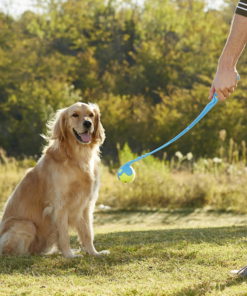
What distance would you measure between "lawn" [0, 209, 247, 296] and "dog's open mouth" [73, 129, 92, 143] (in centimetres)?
115

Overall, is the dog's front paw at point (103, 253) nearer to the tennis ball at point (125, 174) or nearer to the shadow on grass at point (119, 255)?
the shadow on grass at point (119, 255)

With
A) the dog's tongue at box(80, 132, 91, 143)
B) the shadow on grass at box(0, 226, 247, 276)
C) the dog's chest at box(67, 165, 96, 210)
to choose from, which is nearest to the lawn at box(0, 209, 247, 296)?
the shadow on grass at box(0, 226, 247, 276)

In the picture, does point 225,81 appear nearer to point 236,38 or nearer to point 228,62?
point 228,62

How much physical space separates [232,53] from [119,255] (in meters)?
2.54

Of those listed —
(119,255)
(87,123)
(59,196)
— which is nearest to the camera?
(119,255)

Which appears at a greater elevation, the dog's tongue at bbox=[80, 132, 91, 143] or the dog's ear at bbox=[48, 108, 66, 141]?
the dog's ear at bbox=[48, 108, 66, 141]

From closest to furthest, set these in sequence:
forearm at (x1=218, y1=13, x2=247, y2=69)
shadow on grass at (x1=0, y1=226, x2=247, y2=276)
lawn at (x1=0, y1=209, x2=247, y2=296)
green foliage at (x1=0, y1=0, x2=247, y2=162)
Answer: forearm at (x1=218, y1=13, x2=247, y2=69) → lawn at (x1=0, y1=209, x2=247, y2=296) → shadow on grass at (x1=0, y1=226, x2=247, y2=276) → green foliage at (x1=0, y1=0, x2=247, y2=162)

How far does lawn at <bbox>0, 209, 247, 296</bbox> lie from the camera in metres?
4.08

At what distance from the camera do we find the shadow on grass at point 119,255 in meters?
4.97

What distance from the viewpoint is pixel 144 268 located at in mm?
4855

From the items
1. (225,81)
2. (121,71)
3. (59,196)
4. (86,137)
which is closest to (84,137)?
(86,137)

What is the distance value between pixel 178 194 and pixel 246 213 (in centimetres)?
163

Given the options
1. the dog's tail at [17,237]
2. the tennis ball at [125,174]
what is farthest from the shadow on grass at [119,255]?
the tennis ball at [125,174]

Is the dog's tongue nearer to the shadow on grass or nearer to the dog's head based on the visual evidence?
the dog's head
